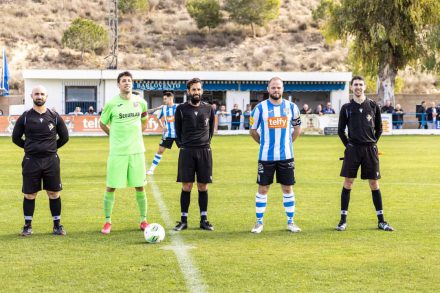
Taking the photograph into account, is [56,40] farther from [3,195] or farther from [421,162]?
[3,195]

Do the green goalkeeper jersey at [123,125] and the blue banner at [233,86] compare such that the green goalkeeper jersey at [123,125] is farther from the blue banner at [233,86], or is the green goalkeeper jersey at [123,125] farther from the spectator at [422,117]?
the blue banner at [233,86]

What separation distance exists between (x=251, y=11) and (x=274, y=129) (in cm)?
6917

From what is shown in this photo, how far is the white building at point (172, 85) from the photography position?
4616cm

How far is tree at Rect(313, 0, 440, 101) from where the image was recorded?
44656 millimetres

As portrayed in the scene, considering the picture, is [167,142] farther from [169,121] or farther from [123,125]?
[123,125]

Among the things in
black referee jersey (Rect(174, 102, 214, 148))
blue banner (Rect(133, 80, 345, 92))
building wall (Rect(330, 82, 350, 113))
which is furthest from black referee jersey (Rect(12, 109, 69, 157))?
building wall (Rect(330, 82, 350, 113))

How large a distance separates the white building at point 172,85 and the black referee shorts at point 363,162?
35.9m

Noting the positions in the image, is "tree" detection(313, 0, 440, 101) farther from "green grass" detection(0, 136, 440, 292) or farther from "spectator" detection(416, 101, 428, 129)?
"green grass" detection(0, 136, 440, 292)

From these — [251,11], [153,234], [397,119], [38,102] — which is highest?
[251,11]

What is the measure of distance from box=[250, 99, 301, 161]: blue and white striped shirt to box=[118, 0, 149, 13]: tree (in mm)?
73939

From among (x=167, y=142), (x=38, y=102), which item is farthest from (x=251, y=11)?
(x=38, y=102)

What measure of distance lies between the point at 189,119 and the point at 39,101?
1.94 meters

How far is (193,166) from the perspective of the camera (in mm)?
10117

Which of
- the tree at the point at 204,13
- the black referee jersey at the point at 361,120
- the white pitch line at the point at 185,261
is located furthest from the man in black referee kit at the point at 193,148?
the tree at the point at 204,13
